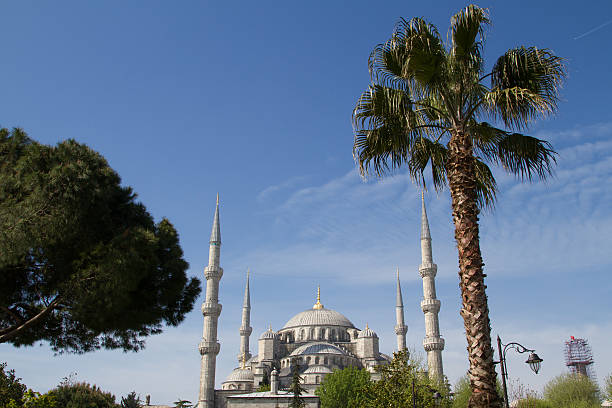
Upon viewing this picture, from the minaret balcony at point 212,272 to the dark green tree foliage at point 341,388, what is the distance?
597 inches

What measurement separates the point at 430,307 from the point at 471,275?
150 feet

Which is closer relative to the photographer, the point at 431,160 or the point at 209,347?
the point at 431,160

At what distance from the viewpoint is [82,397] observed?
4362 centimetres

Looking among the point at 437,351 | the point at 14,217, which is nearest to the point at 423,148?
the point at 14,217

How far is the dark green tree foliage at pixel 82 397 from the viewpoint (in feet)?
140

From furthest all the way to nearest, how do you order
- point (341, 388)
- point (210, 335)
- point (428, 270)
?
point (428, 270), point (210, 335), point (341, 388)

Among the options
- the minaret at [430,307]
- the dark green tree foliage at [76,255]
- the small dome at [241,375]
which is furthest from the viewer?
the small dome at [241,375]

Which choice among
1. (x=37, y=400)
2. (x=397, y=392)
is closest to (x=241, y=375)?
(x=397, y=392)

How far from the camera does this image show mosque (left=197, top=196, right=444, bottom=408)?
167 ft

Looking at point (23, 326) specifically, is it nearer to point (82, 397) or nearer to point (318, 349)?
point (82, 397)

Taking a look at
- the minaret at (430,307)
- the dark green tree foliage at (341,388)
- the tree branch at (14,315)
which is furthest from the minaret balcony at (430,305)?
the tree branch at (14,315)

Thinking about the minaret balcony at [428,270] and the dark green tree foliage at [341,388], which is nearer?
the dark green tree foliage at [341,388]

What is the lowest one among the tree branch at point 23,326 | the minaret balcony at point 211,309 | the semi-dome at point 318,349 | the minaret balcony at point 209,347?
the tree branch at point 23,326

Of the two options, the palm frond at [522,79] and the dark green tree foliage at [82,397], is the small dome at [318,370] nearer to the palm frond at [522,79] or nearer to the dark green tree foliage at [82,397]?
the dark green tree foliage at [82,397]
